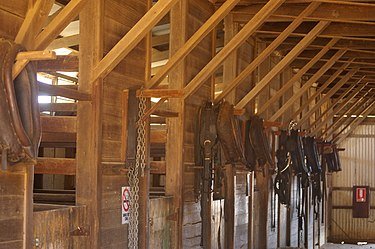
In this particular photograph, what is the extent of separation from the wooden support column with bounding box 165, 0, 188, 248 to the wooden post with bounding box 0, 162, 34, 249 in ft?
8.73

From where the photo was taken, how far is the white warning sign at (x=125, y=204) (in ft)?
17.5

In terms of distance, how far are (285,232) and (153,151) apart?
166 inches

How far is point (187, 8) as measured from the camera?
6.60 m

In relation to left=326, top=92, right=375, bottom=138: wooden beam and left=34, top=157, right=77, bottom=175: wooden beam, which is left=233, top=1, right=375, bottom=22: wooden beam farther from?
left=326, top=92, right=375, bottom=138: wooden beam

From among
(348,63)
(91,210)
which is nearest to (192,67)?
(91,210)

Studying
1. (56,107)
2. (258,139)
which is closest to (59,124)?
(56,107)

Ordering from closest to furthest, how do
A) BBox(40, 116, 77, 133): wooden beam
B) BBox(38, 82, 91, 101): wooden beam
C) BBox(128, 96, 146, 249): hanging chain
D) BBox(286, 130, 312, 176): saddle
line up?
BBox(38, 82, 91, 101): wooden beam, BBox(40, 116, 77, 133): wooden beam, BBox(128, 96, 146, 249): hanging chain, BBox(286, 130, 312, 176): saddle

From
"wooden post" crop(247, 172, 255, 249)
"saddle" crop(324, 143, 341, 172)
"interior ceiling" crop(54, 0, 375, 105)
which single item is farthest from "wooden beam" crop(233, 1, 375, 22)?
"saddle" crop(324, 143, 341, 172)

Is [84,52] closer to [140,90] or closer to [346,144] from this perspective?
[140,90]

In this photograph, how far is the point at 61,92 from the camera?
428 centimetres

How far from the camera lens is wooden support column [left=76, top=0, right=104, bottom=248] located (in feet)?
15.6

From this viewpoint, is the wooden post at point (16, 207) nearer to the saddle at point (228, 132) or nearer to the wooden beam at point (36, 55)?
the wooden beam at point (36, 55)

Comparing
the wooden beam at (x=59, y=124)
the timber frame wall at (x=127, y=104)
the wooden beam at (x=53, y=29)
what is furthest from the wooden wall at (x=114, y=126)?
Answer: the wooden beam at (x=53, y=29)

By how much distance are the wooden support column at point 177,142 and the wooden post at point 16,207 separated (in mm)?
2659
